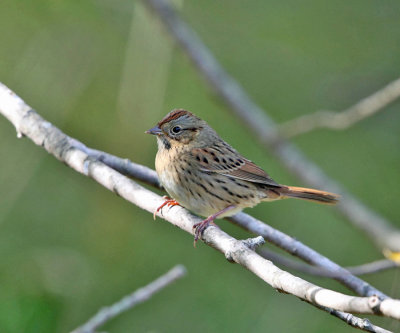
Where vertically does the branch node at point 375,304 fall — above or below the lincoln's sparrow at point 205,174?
below

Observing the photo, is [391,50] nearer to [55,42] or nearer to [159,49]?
[159,49]

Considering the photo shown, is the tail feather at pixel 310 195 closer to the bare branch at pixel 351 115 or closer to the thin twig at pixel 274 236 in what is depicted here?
the bare branch at pixel 351 115

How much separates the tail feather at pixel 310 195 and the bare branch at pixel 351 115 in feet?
1.74

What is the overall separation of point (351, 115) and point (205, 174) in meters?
1.15

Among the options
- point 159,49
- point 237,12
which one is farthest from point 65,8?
point 237,12

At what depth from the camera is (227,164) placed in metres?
4.29

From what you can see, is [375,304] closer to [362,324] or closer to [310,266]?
[362,324]

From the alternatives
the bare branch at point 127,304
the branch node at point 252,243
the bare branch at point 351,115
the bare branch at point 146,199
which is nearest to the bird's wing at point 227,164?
the bare branch at point 351,115

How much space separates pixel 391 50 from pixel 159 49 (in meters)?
2.76

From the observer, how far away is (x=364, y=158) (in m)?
6.18

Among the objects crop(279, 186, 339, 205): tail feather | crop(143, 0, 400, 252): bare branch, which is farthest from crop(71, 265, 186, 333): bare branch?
crop(143, 0, 400, 252): bare branch

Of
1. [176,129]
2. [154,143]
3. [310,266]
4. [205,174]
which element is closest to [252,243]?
[310,266]

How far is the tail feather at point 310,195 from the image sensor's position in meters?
4.24

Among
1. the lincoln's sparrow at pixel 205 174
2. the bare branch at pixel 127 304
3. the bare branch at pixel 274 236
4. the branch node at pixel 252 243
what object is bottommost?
the bare branch at pixel 127 304
